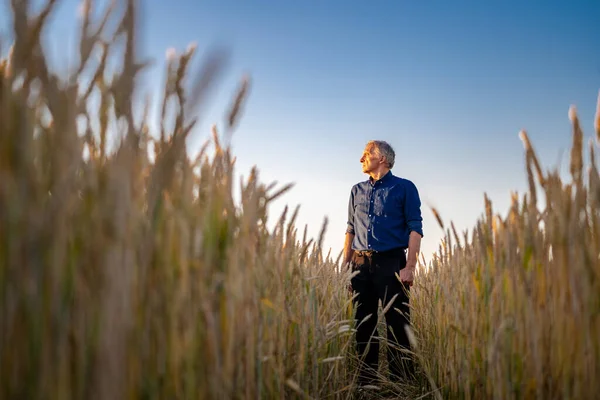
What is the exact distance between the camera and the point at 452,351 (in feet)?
8.12

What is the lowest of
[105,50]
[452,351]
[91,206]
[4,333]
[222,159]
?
[452,351]

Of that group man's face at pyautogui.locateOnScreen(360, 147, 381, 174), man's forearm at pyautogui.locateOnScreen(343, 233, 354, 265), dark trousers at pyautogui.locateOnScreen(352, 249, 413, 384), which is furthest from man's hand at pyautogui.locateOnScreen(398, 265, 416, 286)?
man's face at pyautogui.locateOnScreen(360, 147, 381, 174)

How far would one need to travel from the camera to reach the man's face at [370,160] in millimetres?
3889

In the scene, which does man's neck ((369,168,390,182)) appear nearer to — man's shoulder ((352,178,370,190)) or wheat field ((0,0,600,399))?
man's shoulder ((352,178,370,190))

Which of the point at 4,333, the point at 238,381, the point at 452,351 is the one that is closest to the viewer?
the point at 4,333

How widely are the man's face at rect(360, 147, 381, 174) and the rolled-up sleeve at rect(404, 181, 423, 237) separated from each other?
313 millimetres

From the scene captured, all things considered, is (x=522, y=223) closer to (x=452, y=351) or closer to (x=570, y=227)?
(x=570, y=227)

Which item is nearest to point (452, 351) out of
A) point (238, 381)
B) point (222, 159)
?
point (238, 381)

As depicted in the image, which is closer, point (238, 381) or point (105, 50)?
point (105, 50)

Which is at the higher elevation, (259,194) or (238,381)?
(259,194)

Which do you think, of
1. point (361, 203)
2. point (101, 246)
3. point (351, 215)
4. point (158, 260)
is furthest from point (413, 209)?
point (101, 246)

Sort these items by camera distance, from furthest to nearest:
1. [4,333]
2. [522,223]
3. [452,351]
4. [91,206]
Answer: [452,351], [522,223], [91,206], [4,333]

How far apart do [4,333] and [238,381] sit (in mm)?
714

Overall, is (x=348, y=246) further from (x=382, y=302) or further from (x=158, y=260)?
(x=158, y=260)
